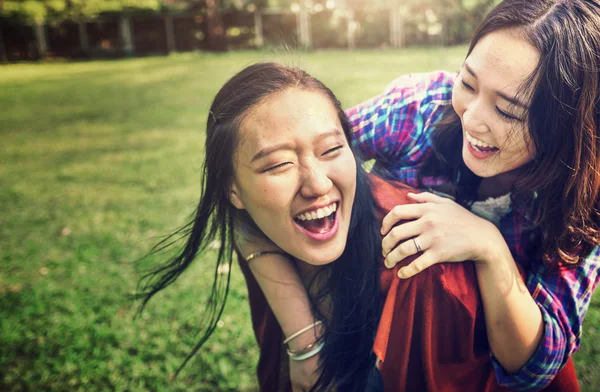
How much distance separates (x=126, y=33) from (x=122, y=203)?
1984cm

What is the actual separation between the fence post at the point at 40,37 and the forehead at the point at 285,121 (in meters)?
24.0

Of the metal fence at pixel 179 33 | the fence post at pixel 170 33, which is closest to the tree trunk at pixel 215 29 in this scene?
the metal fence at pixel 179 33

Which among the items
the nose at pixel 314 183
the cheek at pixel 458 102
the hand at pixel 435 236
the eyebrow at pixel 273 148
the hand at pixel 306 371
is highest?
the cheek at pixel 458 102

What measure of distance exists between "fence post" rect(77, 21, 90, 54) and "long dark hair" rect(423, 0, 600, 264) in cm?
2385

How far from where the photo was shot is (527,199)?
6.38 ft

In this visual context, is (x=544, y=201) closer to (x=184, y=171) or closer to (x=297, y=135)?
(x=297, y=135)

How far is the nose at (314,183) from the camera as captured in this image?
1.66 metres

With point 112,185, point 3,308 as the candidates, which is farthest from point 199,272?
point 112,185

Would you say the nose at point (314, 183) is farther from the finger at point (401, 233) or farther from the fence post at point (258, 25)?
the fence post at point (258, 25)

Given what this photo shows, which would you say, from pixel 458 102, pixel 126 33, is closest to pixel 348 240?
pixel 458 102

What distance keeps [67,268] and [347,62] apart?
39.1 feet

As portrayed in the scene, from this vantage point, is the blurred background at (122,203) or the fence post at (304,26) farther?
the fence post at (304,26)

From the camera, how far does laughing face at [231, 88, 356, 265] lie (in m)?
1.68

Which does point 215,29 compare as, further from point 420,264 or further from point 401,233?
point 420,264
